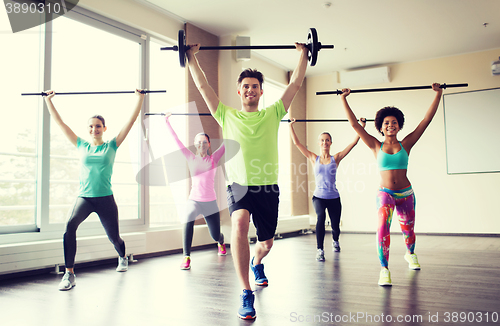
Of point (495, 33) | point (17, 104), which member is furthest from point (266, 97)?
point (17, 104)

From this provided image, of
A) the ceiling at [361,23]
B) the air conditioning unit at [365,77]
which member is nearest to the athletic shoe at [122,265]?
the ceiling at [361,23]

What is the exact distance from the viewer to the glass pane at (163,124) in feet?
15.5

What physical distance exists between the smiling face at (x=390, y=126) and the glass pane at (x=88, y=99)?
211 cm

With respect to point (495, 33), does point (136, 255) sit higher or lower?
lower

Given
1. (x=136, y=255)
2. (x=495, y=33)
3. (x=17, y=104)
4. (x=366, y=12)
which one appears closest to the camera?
(x=17, y=104)

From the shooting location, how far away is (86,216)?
9.90 feet

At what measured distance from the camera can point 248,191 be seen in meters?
2.09

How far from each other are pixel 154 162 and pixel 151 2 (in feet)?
6.05

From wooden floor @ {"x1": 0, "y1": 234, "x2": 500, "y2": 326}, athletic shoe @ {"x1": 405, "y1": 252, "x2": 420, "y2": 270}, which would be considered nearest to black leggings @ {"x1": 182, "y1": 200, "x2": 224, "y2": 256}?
wooden floor @ {"x1": 0, "y1": 234, "x2": 500, "y2": 326}

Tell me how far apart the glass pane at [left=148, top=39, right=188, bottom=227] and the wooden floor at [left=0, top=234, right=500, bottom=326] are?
100 cm

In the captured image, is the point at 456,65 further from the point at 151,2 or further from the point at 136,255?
the point at 136,255

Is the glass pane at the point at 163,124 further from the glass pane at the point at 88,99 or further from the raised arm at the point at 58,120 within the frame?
the raised arm at the point at 58,120

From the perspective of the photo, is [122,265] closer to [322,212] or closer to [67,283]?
[67,283]

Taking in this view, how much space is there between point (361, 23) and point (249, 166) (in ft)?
13.1
